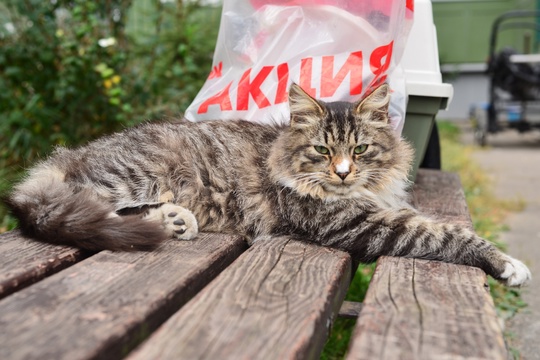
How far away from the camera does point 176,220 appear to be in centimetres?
198

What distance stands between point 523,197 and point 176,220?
4244 millimetres

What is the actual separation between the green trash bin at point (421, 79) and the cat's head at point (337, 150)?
0.59 meters

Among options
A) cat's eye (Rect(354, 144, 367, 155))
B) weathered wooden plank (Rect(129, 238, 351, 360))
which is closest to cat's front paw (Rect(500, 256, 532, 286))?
weathered wooden plank (Rect(129, 238, 351, 360))

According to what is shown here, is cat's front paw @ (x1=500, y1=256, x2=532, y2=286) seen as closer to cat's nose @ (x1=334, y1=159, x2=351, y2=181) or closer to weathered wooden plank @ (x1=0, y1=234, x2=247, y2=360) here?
cat's nose @ (x1=334, y1=159, x2=351, y2=181)

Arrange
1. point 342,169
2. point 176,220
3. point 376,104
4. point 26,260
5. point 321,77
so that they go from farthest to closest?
point 321,77 < point 376,104 < point 342,169 < point 176,220 < point 26,260

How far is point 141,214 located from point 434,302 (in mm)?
1104

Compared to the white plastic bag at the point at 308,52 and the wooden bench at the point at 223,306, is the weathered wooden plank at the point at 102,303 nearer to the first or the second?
the wooden bench at the point at 223,306

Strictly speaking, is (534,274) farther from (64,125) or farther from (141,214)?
(64,125)

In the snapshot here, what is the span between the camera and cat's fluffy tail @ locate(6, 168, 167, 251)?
1.71 m

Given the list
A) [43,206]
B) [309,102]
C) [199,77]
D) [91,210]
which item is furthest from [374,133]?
[199,77]

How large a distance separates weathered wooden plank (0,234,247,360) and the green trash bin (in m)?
1.48

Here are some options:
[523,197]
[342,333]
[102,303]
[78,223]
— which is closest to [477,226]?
[523,197]

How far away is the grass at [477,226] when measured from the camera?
2518 millimetres

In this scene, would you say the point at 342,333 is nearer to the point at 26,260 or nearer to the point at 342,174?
the point at 342,174
